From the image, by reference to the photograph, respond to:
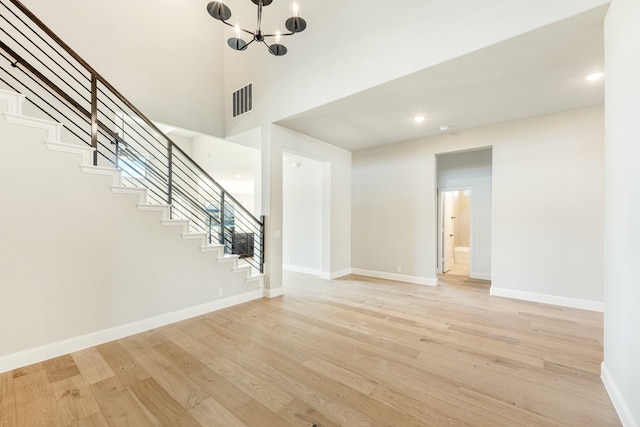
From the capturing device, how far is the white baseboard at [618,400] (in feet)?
5.41

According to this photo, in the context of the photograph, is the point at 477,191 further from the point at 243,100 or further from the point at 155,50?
the point at 155,50

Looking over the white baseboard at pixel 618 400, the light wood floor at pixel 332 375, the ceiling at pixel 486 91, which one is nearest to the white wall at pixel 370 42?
the ceiling at pixel 486 91

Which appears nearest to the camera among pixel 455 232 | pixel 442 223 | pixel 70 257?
pixel 70 257

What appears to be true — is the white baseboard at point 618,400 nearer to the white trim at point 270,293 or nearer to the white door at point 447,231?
the white trim at point 270,293

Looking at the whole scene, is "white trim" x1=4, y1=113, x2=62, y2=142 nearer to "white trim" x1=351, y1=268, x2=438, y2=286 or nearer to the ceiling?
the ceiling

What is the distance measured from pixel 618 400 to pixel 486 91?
3.28 metres

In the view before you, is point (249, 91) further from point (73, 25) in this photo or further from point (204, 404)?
point (204, 404)

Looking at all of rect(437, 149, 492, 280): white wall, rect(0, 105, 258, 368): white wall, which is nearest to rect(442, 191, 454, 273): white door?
rect(437, 149, 492, 280): white wall

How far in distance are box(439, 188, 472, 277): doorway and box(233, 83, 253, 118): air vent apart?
4.74 m

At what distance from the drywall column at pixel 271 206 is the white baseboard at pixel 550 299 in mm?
3847

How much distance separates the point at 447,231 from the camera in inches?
273

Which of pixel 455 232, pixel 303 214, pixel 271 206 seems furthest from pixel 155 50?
pixel 455 232

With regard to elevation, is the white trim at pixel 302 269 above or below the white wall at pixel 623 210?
below

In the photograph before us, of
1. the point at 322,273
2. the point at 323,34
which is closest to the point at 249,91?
the point at 323,34
